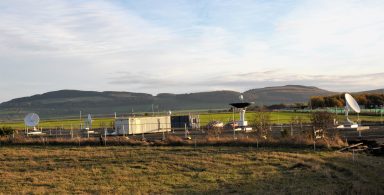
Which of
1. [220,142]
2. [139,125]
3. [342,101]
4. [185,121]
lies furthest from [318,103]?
[220,142]

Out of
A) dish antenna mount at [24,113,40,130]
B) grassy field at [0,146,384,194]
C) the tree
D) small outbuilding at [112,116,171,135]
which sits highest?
the tree

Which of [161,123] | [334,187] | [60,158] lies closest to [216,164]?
[334,187]

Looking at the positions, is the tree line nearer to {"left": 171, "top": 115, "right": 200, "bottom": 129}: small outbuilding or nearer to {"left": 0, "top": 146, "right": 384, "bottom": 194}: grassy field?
{"left": 171, "top": 115, "right": 200, "bottom": 129}: small outbuilding

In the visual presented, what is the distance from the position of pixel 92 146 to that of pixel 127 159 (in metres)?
9.01

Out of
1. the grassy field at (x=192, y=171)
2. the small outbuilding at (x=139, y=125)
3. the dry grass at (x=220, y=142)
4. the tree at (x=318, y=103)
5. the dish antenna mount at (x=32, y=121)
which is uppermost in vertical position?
the tree at (x=318, y=103)

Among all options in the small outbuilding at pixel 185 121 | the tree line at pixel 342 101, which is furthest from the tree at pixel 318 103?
the small outbuilding at pixel 185 121

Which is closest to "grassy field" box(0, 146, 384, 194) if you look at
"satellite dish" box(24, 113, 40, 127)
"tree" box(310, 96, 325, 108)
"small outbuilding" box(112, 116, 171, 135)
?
"small outbuilding" box(112, 116, 171, 135)

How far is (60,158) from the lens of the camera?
31.0 meters

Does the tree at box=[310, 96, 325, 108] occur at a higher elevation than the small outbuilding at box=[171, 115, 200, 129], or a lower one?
higher

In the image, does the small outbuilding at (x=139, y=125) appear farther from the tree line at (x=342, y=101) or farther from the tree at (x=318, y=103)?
the tree at (x=318, y=103)

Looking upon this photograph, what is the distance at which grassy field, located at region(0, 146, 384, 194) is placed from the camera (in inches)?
812

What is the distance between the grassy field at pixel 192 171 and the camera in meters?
20.6

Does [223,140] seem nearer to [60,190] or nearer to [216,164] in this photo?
[216,164]

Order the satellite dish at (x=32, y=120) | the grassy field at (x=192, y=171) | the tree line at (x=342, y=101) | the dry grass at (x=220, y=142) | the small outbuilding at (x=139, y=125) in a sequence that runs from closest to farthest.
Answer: the grassy field at (x=192, y=171) → the dry grass at (x=220, y=142) → the small outbuilding at (x=139, y=125) → the satellite dish at (x=32, y=120) → the tree line at (x=342, y=101)
